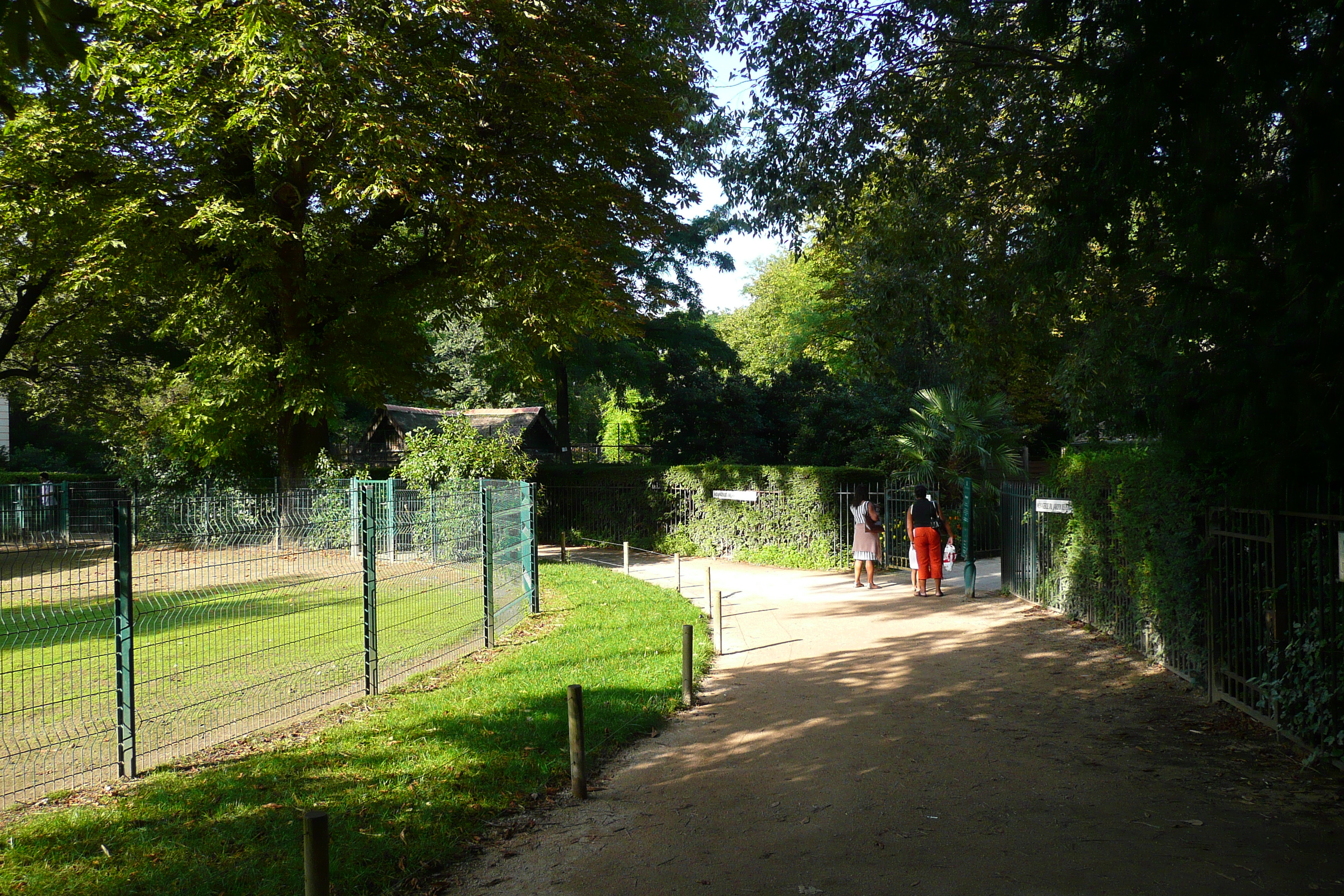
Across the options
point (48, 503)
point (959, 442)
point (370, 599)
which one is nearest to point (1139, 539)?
point (370, 599)

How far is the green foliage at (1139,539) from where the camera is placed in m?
8.55

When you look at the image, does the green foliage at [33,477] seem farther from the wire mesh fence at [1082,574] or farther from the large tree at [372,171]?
the wire mesh fence at [1082,574]

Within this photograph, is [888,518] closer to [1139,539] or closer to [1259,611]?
[1139,539]

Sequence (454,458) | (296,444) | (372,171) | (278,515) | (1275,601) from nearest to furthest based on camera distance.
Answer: (1275,601), (278,515), (372,171), (454,458), (296,444)

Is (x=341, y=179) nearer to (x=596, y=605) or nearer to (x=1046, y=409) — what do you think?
(x=596, y=605)

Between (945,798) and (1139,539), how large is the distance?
5.31 m

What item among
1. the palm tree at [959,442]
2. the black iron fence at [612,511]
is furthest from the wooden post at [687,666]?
the black iron fence at [612,511]

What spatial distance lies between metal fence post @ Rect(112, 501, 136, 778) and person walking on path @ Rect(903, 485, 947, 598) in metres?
12.1

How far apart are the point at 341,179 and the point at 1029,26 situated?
14.8 meters

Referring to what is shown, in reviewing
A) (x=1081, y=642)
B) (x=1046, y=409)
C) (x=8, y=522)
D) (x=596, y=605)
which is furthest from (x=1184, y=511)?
(x=1046, y=409)

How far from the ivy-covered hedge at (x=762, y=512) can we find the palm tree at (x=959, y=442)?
1.79 meters

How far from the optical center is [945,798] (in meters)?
5.89

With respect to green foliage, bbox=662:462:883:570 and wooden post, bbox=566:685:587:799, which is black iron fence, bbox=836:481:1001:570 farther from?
wooden post, bbox=566:685:587:799

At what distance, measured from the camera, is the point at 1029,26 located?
6734 millimetres
